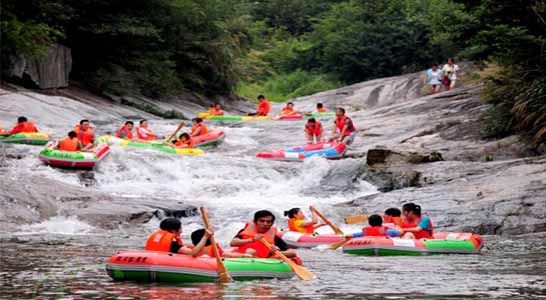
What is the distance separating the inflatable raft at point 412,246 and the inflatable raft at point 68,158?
28.7 ft

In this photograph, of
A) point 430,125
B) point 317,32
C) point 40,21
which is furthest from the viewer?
point 317,32

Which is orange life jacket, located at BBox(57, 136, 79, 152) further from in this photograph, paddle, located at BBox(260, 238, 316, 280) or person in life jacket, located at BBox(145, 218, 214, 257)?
person in life jacket, located at BBox(145, 218, 214, 257)

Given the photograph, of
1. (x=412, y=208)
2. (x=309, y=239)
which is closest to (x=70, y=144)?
(x=309, y=239)

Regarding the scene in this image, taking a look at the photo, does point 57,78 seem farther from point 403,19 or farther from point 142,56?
point 403,19

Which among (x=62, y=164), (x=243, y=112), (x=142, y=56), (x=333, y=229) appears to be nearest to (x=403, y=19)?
(x=243, y=112)

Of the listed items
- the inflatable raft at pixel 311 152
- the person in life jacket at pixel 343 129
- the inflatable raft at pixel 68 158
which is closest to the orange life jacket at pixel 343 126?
the person in life jacket at pixel 343 129

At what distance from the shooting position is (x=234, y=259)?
1051 centimetres

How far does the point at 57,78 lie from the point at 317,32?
22.0 metres

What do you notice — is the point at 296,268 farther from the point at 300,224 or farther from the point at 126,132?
the point at 126,132

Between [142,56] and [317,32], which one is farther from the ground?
[317,32]

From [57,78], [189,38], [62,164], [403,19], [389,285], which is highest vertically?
[403,19]

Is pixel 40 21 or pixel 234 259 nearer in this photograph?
pixel 234 259

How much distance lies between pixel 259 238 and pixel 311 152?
524 inches

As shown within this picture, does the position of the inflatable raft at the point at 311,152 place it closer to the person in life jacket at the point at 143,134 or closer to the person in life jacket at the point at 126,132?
the person in life jacket at the point at 143,134
